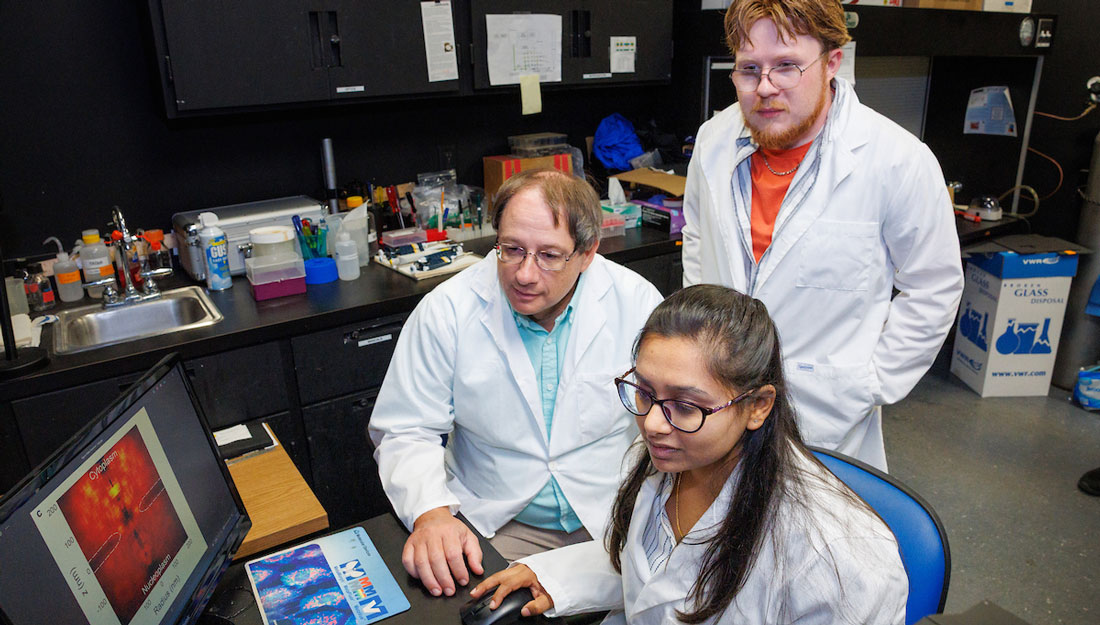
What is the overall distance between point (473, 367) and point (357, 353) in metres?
0.86

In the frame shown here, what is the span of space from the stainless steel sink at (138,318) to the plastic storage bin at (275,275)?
0.49ft

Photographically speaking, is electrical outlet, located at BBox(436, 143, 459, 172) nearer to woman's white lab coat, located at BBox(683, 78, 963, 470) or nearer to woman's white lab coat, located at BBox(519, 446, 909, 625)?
woman's white lab coat, located at BBox(683, 78, 963, 470)

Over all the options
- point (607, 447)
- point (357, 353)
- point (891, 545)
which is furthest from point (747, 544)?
point (357, 353)

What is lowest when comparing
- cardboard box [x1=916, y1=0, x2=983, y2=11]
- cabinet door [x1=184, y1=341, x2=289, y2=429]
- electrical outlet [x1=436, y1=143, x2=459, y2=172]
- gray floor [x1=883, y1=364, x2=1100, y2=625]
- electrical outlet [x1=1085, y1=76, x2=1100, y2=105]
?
gray floor [x1=883, y1=364, x2=1100, y2=625]

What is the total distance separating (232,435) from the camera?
1622mm

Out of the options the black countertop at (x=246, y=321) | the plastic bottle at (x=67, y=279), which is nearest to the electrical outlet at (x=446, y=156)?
the black countertop at (x=246, y=321)

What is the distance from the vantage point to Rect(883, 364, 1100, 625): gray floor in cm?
224

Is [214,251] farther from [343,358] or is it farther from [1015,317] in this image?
[1015,317]

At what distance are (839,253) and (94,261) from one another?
225 cm

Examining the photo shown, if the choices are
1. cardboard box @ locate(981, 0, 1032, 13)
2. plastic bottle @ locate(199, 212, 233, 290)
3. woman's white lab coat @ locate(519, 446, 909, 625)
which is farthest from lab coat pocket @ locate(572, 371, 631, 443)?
cardboard box @ locate(981, 0, 1032, 13)

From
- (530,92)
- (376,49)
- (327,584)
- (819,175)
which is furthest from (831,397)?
(376,49)

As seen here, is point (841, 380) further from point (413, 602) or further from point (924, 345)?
point (413, 602)

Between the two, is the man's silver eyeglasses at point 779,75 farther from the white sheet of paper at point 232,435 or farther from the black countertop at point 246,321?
the white sheet of paper at point 232,435

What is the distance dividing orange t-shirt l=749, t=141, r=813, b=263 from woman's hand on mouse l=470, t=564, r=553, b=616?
3.41ft
